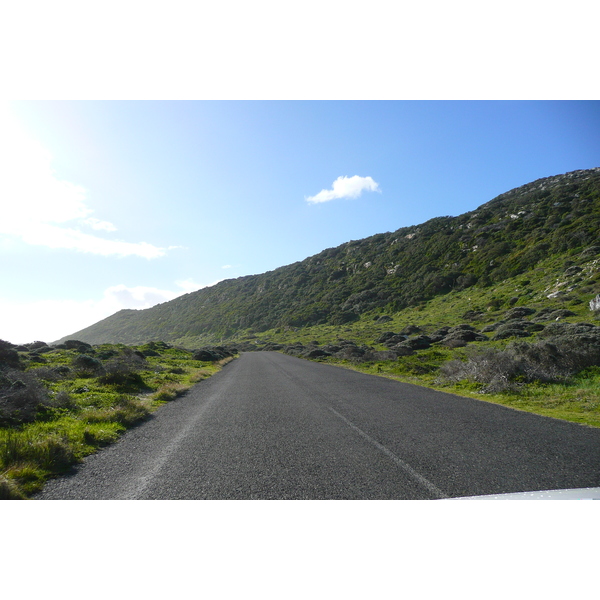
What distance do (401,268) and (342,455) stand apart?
92.6 m

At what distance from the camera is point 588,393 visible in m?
10.1

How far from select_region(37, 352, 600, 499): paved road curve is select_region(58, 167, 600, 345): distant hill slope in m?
51.1

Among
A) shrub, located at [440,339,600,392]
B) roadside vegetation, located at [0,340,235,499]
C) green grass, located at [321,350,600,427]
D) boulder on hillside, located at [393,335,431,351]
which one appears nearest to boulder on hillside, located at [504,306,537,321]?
boulder on hillside, located at [393,335,431,351]

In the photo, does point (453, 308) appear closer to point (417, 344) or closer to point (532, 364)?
point (417, 344)

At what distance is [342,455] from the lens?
600cm

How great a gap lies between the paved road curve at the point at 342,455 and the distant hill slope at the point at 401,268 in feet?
168

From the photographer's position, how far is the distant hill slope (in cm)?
6444

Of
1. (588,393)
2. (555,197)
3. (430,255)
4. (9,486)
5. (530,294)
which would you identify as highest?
(555,197)

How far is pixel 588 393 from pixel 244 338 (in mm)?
87998

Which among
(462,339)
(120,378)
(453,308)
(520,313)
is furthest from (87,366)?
(453,308)

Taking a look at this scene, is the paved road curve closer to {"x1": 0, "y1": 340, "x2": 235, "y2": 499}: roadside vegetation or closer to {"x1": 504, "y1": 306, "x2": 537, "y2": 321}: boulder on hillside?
{"x1": 0, "y1": 340, "x2": 235, "y2": 499}: roadside vegetation

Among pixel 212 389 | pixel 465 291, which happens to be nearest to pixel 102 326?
pixel 465 291

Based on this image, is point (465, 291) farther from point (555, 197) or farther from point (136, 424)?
point (136, 424)

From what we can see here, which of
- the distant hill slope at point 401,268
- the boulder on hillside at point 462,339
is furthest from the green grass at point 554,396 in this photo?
the distant hill slope at point 401,268
